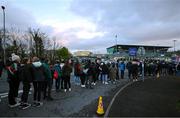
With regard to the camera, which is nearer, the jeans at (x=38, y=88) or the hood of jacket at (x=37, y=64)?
the hood of jacket at (x=37, y=64)

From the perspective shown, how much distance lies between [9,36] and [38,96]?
5857 cm

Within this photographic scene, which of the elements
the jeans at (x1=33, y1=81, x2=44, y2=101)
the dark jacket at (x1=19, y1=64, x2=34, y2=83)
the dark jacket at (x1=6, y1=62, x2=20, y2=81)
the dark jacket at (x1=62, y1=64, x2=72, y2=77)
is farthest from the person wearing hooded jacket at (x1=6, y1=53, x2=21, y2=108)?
the dark jacket at (x1=62, y1=64, x2=72, y2=77)

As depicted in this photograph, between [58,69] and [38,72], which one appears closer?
[38,72]

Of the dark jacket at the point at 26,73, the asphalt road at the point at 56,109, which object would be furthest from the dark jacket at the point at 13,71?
the asphalt road at the point at 56,109

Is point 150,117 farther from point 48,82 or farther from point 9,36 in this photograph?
point 9,36

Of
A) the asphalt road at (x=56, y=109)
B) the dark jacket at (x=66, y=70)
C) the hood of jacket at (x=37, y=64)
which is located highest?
the hood of jacket at (x=37, y=64)

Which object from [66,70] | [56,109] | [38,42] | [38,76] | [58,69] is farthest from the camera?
[38,42]

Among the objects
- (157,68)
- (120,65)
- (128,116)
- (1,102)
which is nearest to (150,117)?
(128,116)

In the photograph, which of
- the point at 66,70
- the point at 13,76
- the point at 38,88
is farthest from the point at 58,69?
the point at 13,76

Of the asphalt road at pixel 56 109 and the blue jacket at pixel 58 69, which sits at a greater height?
the blue jacket at pixel 58 69

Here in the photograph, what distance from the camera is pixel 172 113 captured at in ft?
29.9

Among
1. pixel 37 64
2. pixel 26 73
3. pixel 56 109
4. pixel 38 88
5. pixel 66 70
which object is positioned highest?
pixel 37 64

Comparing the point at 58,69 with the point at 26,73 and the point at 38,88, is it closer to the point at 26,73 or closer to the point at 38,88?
the point at 38,88

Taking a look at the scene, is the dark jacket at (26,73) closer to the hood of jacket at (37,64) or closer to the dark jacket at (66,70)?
the hood of jacket at (37,64)
